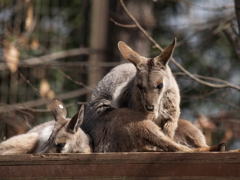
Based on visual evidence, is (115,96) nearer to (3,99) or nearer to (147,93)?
(147,93)

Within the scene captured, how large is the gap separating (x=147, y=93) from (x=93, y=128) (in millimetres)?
755

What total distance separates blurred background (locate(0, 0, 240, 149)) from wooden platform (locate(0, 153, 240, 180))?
10.2 ft

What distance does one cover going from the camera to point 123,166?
3.81m

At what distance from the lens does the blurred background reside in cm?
780

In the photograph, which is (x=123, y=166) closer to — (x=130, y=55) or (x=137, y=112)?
(x=137, y=112)

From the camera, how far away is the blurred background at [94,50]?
7.80 m

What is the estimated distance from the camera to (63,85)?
34.1 ft

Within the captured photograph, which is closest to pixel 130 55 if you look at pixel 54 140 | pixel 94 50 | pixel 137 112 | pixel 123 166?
pixel 137 112

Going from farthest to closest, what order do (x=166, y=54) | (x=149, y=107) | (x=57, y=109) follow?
(x=57, y=109) → (x=166, y=54) → (x=149, y=107)

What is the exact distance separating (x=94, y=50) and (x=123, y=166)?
451 centimetres

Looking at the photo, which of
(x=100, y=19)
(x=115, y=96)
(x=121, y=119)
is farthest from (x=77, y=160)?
(x=100, y=19)

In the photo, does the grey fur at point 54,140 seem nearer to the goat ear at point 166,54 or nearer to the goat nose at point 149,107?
the goat nose at point 149,107

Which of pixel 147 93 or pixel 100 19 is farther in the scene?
pixel 100 19

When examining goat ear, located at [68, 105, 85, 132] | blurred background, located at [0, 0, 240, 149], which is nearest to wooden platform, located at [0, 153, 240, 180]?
goat ear, located at [68, 105, 85, 132]
